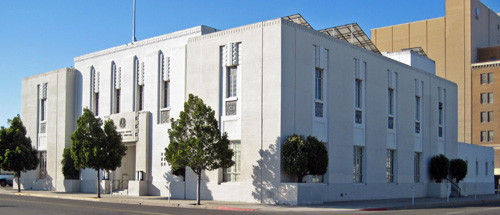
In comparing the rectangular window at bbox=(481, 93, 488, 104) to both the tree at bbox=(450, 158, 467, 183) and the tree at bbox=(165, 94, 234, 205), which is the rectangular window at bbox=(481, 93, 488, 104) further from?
the tree at bbox=(165, 94, 234, 205)

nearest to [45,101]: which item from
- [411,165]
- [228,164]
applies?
[228,164]

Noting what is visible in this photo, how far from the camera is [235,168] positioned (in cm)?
3225

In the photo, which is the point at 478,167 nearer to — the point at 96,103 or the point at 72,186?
the point at 96,103

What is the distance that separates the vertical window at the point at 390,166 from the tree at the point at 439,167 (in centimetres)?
668

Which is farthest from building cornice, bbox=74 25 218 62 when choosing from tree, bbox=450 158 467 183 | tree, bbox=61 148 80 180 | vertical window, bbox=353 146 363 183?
tree, bbox=450 158 467 183

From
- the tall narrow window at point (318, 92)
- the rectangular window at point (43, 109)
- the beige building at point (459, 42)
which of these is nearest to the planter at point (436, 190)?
the tall narrow window at point (318, 92)

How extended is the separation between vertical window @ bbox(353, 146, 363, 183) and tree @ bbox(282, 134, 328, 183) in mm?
6777

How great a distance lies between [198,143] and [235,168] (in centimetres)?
440

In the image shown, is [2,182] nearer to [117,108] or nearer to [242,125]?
[117,108]

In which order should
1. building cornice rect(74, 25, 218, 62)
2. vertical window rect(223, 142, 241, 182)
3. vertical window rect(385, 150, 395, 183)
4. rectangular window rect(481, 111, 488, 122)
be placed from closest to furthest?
vertical window rect(223, 142, 241, 182), building cornice rect(74, 25, 218, 62), vertical window rect(385, 150, 395, 183), rectangular window rect(481, 111, 488, 122)

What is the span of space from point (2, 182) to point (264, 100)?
3919cm

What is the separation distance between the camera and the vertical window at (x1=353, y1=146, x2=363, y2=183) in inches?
1437

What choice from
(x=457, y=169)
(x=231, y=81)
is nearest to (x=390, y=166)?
(x=457, y=169)

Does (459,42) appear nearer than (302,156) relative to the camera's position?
No
